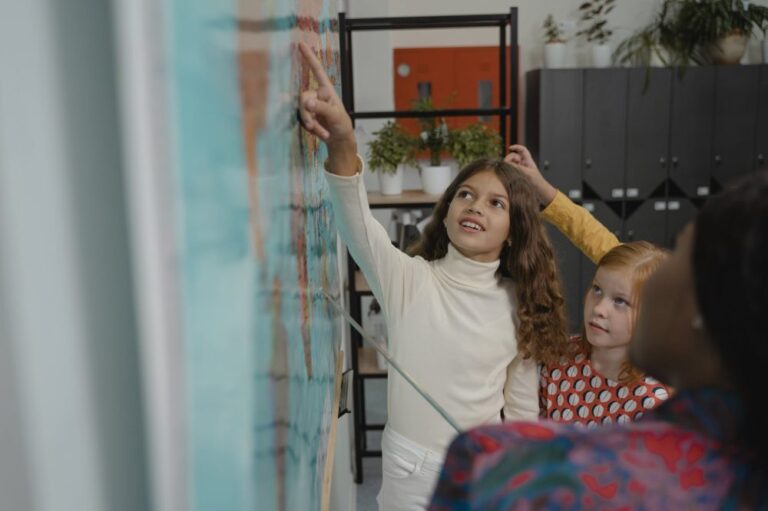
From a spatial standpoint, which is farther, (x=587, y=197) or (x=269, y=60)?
(x=587, y=197)

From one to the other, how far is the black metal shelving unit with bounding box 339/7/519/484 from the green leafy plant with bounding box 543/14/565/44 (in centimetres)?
177

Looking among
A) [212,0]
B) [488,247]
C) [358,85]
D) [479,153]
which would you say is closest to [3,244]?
[212,0]

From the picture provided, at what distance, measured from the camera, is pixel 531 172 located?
156 centimetres

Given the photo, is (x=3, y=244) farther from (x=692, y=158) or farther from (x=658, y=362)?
(x=692, y=158)

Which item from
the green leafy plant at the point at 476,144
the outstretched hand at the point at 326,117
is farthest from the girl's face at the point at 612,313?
the green leafy plant at the point at 476,144

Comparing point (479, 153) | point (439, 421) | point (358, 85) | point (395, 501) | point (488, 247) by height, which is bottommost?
point (395, 501)

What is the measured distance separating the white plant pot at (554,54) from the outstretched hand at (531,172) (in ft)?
9.17

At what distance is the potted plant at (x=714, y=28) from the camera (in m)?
4.04

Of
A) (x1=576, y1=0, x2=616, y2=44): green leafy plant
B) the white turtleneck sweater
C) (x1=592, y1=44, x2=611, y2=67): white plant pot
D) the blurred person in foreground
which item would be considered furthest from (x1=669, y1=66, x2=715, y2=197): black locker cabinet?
the blurred person in foreground

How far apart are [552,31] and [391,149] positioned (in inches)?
80.9

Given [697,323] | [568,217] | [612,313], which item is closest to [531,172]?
[568,217]

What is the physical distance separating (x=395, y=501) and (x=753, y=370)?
44.1 inches

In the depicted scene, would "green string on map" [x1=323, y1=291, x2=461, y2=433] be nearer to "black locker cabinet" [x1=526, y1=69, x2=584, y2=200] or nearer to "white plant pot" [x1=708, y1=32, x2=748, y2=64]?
"black locker cabinet" [x1=526, y1=69, x2=584, y2=200]

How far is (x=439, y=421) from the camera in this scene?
140 centimetres
